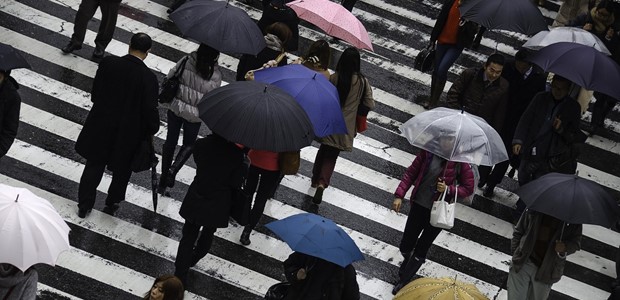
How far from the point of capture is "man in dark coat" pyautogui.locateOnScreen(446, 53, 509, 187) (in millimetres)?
13414

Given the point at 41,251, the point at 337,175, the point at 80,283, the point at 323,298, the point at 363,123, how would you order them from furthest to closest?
the point at 337,175 < the point at 363,123 < the point at 80,283 < the point at 323,298 < the point at 41,251

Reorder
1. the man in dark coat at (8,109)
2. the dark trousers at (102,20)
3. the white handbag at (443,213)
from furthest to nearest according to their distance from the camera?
the dark trousers at (102,20) → the white handbag at (443,213) → the man in dark coat at (8,109)

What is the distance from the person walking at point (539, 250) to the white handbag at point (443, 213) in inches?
23.5

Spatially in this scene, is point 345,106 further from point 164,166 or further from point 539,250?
point 539,250

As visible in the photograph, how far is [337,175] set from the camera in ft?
45.9

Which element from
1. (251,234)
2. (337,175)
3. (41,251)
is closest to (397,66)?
(337,175)

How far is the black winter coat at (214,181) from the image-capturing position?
34.3 feet

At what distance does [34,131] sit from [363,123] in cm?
344

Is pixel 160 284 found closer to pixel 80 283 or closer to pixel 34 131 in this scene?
pixel 80 283

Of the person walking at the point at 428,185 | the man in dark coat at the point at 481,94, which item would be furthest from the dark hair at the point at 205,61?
the man in dark coat at the point at 481,94

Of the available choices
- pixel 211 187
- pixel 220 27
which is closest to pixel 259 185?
pixel 211 187

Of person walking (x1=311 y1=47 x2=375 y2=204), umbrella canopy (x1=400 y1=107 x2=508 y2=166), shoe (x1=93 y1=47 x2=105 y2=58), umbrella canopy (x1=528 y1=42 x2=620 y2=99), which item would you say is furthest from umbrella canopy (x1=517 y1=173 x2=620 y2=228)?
shoe (x1=93 y1=47 x2=105 y2=58)

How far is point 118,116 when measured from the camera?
37.5 ft

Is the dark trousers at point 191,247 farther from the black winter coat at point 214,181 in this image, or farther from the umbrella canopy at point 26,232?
the umbrella canopy at point 26,232
